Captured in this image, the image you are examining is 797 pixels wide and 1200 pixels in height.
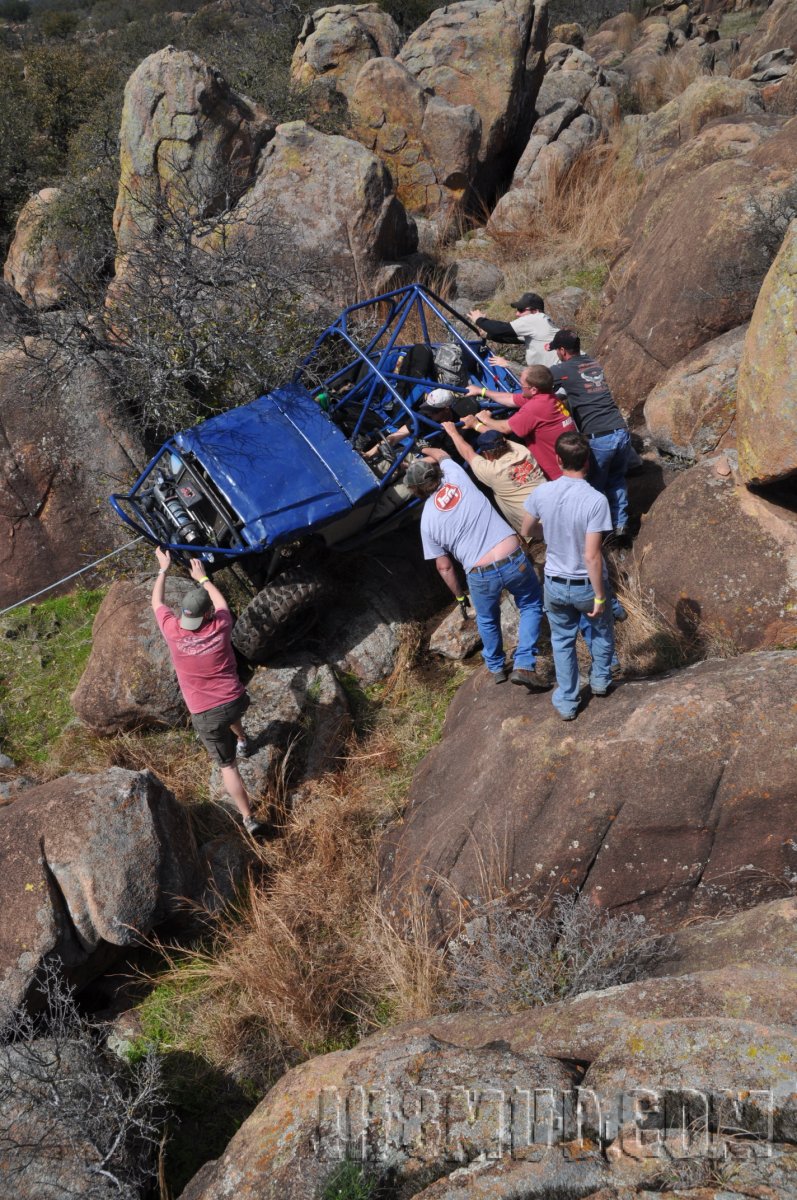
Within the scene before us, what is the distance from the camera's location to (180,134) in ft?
34.4

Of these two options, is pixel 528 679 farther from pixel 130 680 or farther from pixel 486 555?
pixel 130 680

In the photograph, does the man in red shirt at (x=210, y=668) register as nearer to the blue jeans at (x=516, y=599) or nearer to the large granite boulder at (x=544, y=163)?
the blue jeans at (x=516, y=599)

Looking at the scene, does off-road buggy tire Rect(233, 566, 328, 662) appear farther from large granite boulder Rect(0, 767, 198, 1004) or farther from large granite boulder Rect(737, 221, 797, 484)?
large granite boulder Rect(737, 221, 797, 484)

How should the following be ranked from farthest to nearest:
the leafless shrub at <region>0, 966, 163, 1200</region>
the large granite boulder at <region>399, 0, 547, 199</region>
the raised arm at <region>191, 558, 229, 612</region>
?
the large granite boulder at <region>399, 0, 547, 199</region> < the raised arm at <region>191, 558, 229, 612</region> < the leafless shrub at <region>0, 966, 163, 1200</region>

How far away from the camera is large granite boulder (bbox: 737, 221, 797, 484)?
5.11 meters

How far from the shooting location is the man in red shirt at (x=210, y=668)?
5.29 m

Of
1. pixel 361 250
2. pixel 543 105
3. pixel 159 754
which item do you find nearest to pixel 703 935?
pixel 159 754

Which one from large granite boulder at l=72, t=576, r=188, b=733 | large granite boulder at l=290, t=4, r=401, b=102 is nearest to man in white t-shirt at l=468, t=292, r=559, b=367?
large granite boulder at l=72, t=576, r=188, b=733

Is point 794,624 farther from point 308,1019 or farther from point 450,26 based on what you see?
point 450,26

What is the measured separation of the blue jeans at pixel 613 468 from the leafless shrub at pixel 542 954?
318cm

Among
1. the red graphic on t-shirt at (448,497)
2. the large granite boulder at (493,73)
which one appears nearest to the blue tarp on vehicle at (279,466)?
the red graphic on t-shirt at (448,497)

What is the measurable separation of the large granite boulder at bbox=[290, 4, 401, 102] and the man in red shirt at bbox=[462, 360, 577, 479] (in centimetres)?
1002

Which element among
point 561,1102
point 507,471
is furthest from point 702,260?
point 561,1102

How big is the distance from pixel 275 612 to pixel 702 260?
16.1ft
